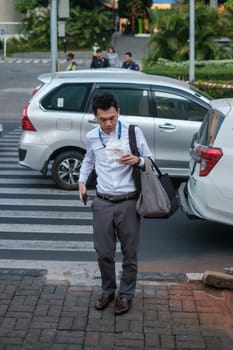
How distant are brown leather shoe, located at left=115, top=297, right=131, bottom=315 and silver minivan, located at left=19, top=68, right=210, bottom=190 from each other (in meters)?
5.14

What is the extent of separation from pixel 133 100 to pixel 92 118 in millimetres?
681

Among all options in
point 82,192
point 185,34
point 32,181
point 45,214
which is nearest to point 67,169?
point 32,181

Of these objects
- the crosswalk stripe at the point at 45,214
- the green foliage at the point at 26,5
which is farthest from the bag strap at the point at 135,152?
the green foliage at the point at 26,5

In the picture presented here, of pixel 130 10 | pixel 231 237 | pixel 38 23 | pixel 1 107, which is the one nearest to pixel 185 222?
pixel 231 237

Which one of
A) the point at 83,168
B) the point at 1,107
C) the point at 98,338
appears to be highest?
the point at 83,168

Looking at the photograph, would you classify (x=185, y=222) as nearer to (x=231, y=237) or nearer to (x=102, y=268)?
(x=231, y=237)

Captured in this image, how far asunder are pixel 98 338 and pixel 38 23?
48538mm

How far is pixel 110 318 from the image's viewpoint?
5.47m

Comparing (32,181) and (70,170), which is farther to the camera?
(32,181)

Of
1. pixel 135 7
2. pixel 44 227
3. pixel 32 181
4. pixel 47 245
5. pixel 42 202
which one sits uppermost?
pixel 47 245

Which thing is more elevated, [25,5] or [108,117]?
[108,117]

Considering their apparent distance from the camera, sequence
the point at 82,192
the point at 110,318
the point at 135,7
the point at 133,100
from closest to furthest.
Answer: the point at 110,318 → the point at 82,192 → the point at 133,100 → the point at 135,7

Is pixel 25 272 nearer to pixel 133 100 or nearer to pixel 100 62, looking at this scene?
pixel 133 100

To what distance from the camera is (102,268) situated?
18.4 ft
